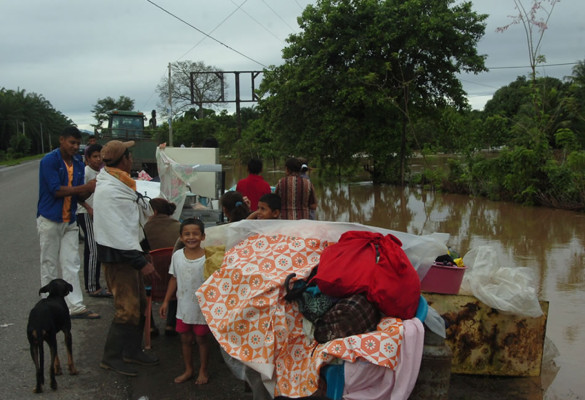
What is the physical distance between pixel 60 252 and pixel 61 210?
1.44ft

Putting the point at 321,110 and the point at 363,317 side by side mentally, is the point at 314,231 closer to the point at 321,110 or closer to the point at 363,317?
the point at 363,317

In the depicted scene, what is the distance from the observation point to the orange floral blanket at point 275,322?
3.14m

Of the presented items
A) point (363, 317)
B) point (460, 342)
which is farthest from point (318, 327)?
point (460, 342)

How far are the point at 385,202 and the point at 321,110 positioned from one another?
5.46 m

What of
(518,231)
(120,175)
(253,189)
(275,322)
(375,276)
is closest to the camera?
(375,276)

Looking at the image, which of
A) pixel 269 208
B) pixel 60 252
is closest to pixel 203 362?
pixel 269 208

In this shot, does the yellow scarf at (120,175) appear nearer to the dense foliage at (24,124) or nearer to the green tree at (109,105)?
the dense foliage at (24,124)

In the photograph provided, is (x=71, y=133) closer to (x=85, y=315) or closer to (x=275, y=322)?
(x=85, y=315)

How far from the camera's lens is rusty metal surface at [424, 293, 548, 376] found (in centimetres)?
420

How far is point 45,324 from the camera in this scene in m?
A: 3.95

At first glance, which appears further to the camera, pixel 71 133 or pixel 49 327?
pixel 71 133

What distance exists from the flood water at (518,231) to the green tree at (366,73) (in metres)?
2.37

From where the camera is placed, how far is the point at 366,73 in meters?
21.2

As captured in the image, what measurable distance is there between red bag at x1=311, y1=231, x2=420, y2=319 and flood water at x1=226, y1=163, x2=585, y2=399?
5.97 ft
